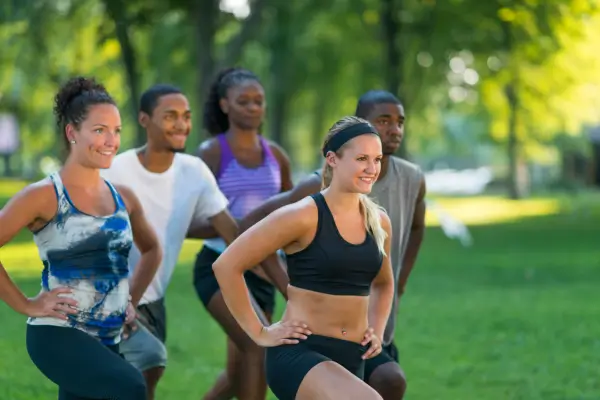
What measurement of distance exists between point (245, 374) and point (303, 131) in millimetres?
74472

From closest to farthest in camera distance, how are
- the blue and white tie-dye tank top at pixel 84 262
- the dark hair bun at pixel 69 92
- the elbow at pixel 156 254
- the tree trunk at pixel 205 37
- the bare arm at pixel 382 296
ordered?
the blue and white tie-dye tank top at pixel 84 262
the bare arm at pixel 382 296
the dark hair bun at pixel 69 92
the elbow at pixel 156 254
the tree trunk at pixel 205 37

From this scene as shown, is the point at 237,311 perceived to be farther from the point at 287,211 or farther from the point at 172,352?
the point at 172,352

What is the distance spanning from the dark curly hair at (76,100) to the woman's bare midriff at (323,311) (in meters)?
1.23

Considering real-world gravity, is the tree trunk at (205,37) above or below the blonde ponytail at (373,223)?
above

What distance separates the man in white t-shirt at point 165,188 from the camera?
693cm

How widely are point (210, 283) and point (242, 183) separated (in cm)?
66

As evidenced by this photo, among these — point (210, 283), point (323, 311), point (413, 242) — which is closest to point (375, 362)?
point (323, 311)

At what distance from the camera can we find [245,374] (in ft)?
24.1

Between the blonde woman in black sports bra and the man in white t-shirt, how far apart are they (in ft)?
5.70

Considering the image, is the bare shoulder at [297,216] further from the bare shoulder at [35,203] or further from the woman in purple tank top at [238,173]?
the woman in purple tank top at [238,173]

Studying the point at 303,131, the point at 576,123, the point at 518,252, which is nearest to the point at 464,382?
the point at 518,252

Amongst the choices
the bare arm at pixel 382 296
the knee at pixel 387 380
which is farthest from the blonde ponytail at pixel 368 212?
the knee at pixel 387 380

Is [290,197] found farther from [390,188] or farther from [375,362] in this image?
[375,362]

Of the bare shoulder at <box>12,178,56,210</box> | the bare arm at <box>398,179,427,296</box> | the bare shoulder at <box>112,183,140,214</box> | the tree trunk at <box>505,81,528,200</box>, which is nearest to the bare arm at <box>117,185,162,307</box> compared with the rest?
the bare shoulder at <box>112,183,140,214</box>
